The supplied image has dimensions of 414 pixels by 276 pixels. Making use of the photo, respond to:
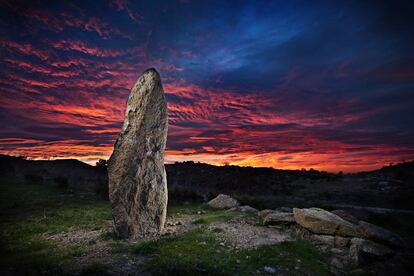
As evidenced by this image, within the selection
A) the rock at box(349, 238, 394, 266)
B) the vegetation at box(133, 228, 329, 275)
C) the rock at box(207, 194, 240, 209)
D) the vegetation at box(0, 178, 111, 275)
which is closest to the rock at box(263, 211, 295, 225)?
the vegetation at box(133, 228, 329, 275)

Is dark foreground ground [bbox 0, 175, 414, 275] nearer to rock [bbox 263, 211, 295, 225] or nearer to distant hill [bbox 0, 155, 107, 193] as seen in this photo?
rock [bbox 263, 211, 295, 225]

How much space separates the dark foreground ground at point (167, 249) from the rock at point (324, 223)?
4.13ft

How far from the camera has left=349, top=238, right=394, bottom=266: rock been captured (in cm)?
1112

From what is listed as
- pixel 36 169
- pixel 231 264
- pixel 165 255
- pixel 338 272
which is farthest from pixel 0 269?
pixel 36 169

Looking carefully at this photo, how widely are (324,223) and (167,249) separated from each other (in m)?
7.62

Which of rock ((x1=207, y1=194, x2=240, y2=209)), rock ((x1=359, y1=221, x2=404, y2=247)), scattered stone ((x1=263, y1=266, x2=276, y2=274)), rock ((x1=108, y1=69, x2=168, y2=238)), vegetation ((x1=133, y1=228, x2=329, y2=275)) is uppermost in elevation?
rock ((x1=108, y1=69, x2=168, y2=238))

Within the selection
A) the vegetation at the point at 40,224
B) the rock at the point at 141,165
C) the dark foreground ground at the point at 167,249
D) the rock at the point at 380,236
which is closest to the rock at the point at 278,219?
the dark foreground ground at the point at 167,249

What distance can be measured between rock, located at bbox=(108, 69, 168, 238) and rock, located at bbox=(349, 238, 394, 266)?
8500 millimetres

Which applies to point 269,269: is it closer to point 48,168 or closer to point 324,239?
point 324,239

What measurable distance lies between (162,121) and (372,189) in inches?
1088

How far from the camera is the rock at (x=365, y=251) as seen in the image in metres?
11.1

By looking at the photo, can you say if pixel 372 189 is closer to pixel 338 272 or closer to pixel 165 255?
pixel 338 272

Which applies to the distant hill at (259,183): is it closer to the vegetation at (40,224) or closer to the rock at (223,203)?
the rock at (223,203)

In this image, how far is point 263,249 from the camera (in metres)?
11.6
